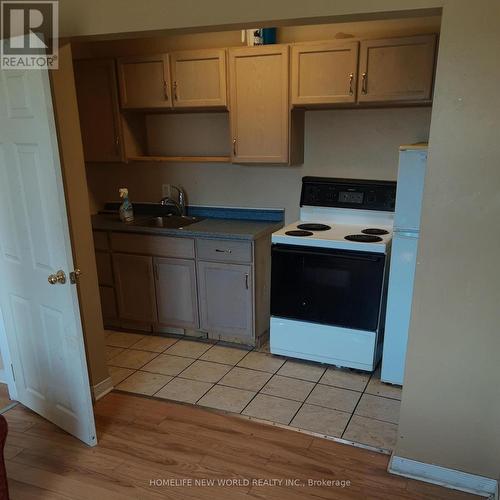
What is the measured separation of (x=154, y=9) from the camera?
1.85 m

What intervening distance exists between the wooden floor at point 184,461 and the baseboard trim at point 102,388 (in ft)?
0.51

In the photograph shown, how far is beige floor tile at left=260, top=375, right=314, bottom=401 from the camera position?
2699 mm

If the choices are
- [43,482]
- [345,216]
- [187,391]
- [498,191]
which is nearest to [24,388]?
[43,482]

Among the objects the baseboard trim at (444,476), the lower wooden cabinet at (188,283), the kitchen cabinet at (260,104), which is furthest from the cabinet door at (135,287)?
the baseboard trim at (444,476)

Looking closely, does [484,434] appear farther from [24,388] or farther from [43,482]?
[24,388]

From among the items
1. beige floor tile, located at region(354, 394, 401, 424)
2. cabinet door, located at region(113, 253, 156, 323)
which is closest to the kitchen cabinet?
cabinet door, located at region(113, 253, 156, 323)

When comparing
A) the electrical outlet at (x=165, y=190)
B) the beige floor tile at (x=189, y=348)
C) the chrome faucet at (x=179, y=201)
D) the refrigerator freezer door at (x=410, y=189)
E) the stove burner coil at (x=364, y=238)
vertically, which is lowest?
the beige floor tile at (x=189, y=348)

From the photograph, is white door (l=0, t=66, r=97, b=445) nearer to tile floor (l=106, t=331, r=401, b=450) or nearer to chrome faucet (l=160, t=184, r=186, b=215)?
tile floor (l=106, t=331, r=401, b=450)

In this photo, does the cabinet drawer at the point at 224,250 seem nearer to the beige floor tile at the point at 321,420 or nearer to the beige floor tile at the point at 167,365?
the beige floor tile at the point at 167,365

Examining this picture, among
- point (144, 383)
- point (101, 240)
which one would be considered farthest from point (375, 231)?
point (101, 240)

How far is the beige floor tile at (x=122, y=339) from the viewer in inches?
135

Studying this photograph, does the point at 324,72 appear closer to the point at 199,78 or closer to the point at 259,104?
the point at 259,104

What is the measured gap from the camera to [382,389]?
2.76 metres

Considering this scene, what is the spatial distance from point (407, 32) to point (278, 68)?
0.82 meters
